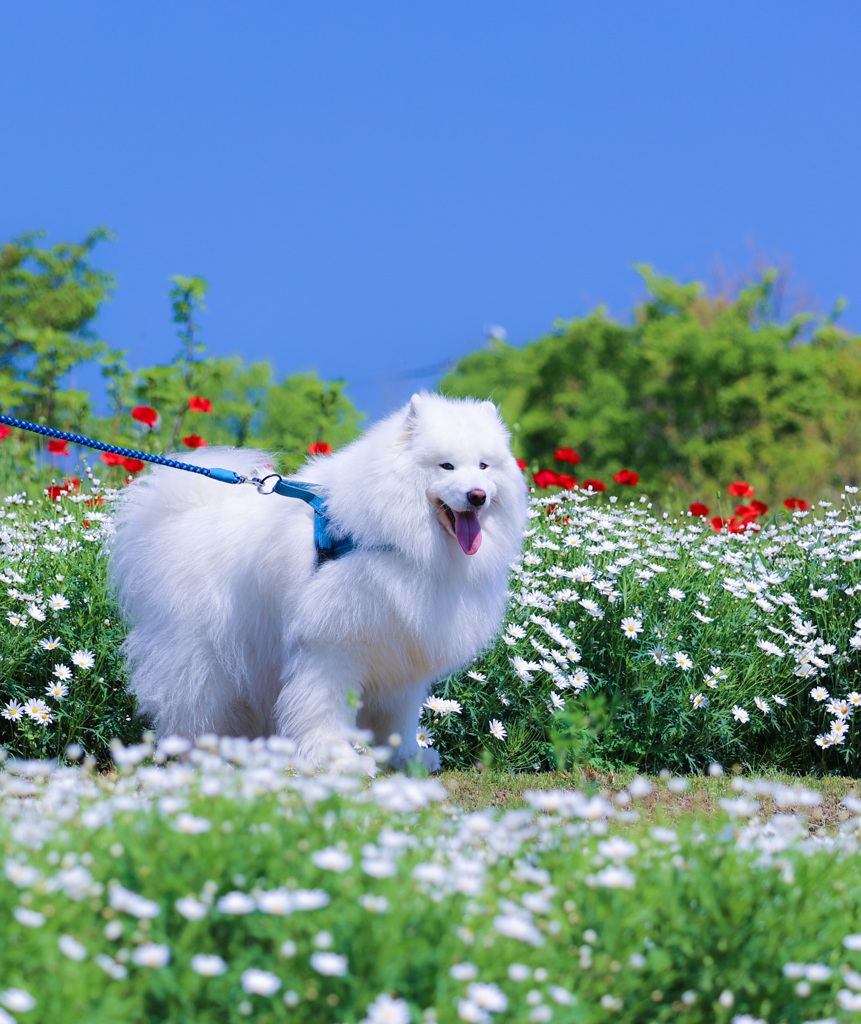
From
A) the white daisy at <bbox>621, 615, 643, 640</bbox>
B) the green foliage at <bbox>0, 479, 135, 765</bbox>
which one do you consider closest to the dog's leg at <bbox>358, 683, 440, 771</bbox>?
the green foliage at <bbox>0, 479, 135, 765</bbox>

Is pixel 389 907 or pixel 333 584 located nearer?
pixel 389 907

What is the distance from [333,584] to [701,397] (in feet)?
88.8

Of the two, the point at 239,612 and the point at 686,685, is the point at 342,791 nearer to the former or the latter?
the point at 239,612

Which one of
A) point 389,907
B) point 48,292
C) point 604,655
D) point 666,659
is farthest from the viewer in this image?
point 48,292

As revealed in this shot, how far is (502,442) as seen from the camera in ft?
14.2

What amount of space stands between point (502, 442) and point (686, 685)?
2386 millimetres

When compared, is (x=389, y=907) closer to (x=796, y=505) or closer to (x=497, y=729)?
(x=497, y=729)

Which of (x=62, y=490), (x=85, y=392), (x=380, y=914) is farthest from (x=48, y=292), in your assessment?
(x=380, y=914)

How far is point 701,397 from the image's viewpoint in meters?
29.7

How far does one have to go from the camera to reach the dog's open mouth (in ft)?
13.6

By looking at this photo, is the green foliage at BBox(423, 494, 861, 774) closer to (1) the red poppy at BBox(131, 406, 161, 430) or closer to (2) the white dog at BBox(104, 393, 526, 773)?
(2) the white dog at BBox(104, 393, 526, 773)

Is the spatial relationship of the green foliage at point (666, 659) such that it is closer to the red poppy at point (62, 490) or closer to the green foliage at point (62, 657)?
the green foliage at point (62, 657)

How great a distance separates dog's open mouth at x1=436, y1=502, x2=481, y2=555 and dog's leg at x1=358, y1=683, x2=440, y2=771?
82cm

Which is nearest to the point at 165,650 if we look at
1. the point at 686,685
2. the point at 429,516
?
the point at 429,516
